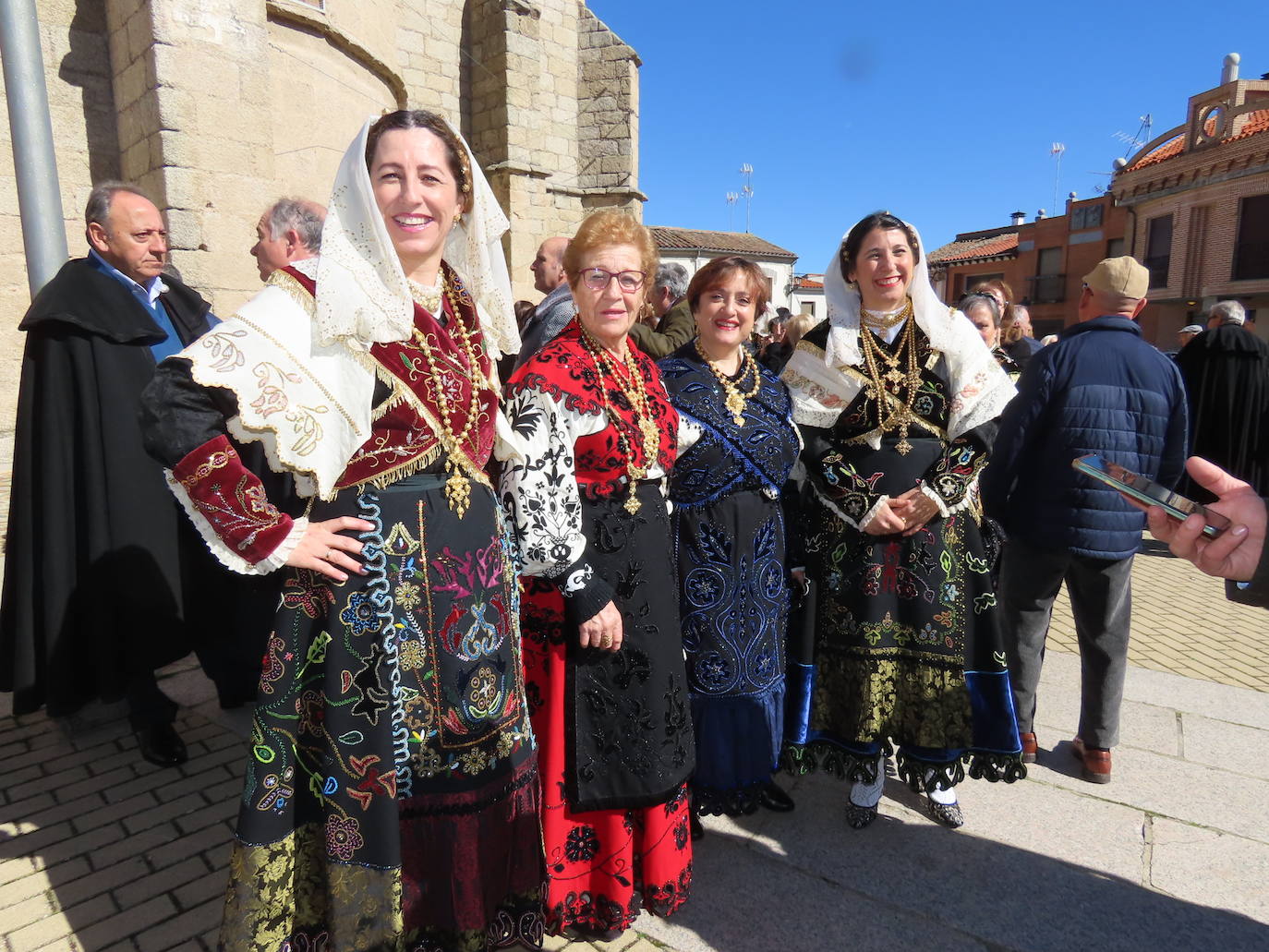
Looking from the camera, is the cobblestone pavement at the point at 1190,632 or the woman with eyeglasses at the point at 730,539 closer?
the woman with eyeglasses at the point at 730,539

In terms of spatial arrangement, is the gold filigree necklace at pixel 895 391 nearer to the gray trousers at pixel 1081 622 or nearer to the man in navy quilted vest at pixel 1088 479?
the man in navy quilted vest at pixel 1088 479

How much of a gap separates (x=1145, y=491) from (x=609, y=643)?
133 cm

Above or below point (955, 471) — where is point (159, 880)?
below

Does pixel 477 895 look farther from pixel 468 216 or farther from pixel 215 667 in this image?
pixel 215 667

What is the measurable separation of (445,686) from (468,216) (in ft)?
4.01

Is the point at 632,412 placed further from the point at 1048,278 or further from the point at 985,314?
the point at 1048,278

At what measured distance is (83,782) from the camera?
3117 millimetres

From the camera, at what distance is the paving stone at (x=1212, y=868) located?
254 centimetres

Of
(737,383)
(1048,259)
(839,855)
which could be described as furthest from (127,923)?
(1048,259)

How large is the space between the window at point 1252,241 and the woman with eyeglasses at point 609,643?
26278 mm

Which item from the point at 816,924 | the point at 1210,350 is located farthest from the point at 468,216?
the point at 1210,350

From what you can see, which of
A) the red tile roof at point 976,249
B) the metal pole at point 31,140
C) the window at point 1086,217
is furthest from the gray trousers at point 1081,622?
the red tile roof at point 976,249

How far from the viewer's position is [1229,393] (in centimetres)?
587

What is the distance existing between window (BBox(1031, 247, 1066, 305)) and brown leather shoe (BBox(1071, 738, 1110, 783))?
32.3 m
